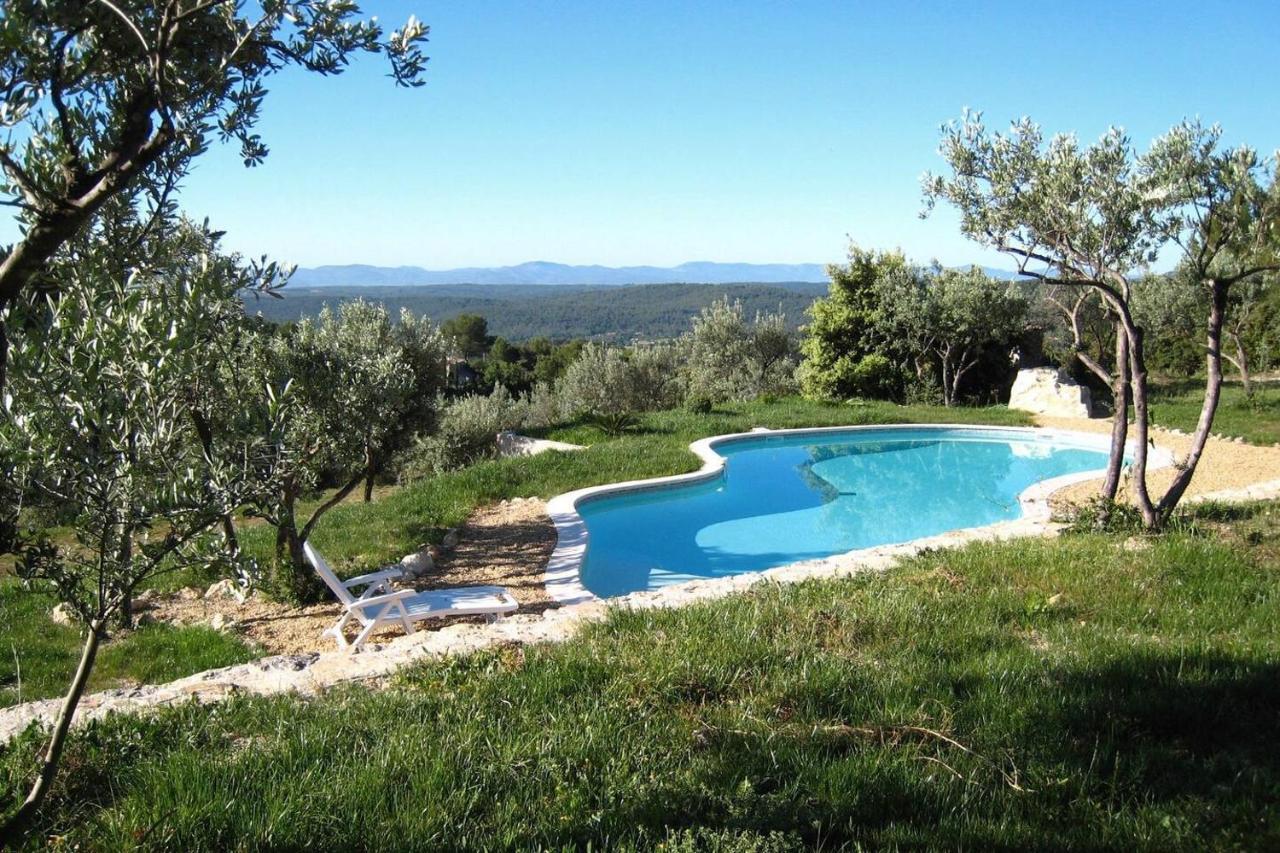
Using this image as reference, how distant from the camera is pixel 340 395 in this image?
7.13 metres

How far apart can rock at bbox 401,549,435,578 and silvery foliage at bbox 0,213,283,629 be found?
19.6 feet

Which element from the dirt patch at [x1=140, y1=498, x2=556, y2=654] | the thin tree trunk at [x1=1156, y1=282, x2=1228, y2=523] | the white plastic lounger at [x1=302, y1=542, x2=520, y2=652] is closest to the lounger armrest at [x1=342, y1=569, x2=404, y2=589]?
the white plastic lounger at [x1=302, y1=542, x2=520, y2=652]

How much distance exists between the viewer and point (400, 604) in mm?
6824

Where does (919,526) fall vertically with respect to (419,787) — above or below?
below

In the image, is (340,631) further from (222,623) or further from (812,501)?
(812,501)

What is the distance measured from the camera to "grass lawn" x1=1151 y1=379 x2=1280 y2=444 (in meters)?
16.2

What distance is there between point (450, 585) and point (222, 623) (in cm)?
209

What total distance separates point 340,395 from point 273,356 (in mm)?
655

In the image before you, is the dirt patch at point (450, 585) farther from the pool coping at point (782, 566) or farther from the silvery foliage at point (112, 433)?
the silvery foliage at point (112, 433)

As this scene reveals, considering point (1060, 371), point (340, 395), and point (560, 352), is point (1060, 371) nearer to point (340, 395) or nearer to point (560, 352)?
point (340, 395)

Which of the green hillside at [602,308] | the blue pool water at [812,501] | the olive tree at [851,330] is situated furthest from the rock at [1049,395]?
the green hillside at [602,308]

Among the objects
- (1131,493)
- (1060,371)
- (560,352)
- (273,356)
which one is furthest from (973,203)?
(560,352)

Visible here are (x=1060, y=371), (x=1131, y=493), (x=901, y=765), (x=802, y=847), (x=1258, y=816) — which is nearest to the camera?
(x=802, y=847)

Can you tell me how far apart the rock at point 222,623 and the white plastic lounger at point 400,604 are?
33.4 inches
